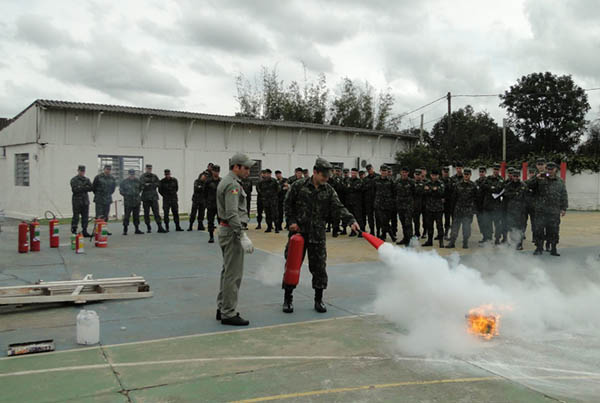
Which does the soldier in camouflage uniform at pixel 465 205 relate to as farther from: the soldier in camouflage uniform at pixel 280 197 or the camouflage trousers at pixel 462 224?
the soldier in camouflage uniform at pixel 280 197

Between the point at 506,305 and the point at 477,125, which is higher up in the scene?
the point at 477,125

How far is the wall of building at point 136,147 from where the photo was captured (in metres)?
19.5

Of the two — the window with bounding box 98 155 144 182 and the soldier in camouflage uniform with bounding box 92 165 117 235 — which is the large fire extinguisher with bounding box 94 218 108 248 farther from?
the window with bounding box 98 155 144 182

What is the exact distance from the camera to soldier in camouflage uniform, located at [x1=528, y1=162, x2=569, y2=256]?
37.3 ft

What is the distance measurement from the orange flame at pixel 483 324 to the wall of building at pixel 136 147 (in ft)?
58.9

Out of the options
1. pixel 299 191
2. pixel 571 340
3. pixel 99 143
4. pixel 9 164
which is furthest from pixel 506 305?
pixel 9 164

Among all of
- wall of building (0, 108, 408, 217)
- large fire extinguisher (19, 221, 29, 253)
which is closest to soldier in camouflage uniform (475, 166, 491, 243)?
large fire extinguisher (19, 221, 29, 253)

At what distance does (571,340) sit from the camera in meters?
5.42

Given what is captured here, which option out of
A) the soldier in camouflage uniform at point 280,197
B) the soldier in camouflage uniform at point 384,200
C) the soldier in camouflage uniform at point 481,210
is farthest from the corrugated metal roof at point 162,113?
the soldier in camouflage uniform at point 481,210

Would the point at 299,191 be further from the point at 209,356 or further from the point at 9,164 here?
the point at 9,164

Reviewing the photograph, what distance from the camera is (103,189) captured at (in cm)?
1413

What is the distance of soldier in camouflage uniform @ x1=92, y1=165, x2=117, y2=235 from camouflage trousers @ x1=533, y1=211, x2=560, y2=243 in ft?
37.6

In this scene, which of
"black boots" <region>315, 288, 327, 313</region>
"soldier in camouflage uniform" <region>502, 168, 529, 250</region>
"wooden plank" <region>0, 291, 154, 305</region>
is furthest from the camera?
"soldier in camouflage uniform" <region>502, 168, 529, 250</region>

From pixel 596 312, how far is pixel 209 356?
505cm
